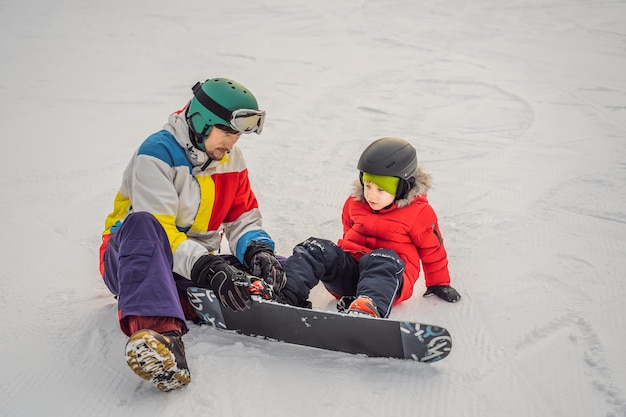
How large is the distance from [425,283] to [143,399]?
160cm

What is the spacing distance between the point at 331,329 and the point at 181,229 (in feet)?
2.86

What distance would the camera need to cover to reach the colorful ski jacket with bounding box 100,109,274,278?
8.64 feet

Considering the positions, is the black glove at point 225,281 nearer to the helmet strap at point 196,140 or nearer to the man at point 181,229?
the man at point 181,229

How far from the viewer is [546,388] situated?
8.02 feet

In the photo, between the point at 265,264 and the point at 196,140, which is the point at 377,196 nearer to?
the point at 265,264

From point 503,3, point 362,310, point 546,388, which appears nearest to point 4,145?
point 362,310

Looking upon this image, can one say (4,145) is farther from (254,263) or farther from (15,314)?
(254,263)

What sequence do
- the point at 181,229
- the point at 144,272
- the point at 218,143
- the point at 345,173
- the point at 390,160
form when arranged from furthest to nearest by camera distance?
the point at 345,173
the point at 390,160
the point at 181,229
the point at 218,143
the point at 144,272

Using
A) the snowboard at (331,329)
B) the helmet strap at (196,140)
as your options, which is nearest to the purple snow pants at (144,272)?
the snowboard at (331,329)

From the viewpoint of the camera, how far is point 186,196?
278cm

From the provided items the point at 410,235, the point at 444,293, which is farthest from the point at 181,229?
the point at 444,293

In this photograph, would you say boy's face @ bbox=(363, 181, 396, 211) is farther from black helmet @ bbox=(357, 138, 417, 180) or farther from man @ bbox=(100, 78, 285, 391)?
man @ bbox=(100, 78, 285, 391)

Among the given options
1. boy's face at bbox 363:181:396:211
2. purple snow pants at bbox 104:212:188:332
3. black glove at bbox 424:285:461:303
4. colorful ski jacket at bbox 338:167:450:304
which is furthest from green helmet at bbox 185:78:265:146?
black glove at bbox 424:285:461:303

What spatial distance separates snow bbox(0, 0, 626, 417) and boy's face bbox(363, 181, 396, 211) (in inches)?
20.5
